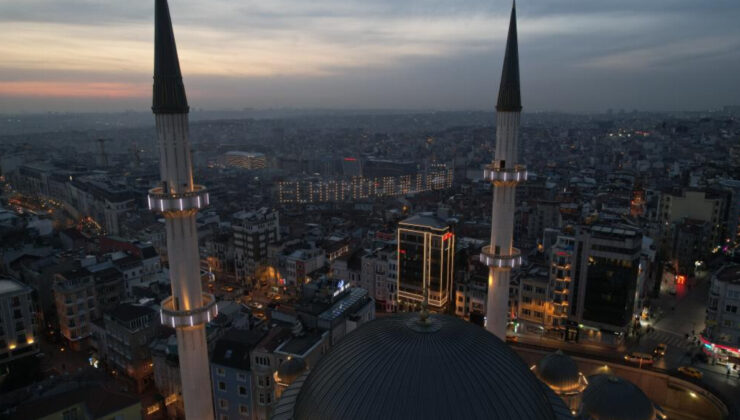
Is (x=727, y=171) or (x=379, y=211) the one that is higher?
(x=727, y=171)

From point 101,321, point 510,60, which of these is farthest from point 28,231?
point 510,60

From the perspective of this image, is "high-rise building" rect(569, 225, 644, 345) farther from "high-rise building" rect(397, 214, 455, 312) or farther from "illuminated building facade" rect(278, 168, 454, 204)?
"illuminated building facade" rect(278, 168, 454, 204)

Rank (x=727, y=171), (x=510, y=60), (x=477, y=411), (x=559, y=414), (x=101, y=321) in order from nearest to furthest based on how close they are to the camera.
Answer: (x=477, y=411) < (x=559, y=414) < (x=510, y=60) < (x=101, y=321) < (x=727, y=171)

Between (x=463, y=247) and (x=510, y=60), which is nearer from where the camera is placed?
(x=510, y=60)

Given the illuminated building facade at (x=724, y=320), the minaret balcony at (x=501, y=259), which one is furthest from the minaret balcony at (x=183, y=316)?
→ the illuminated building facade at (x=724, y=320)

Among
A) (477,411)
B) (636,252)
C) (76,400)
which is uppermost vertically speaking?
(477,411)

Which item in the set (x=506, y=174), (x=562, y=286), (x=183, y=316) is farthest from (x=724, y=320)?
(x=183, y=316)

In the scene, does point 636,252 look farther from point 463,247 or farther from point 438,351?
point 438,351
